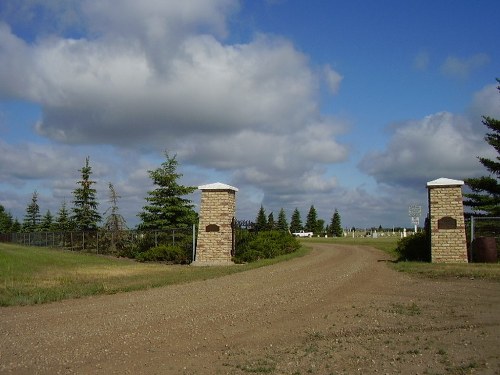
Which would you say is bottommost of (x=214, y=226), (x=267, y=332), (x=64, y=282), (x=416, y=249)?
(x=267, y=332)

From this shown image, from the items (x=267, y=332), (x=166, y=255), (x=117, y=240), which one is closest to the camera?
(x=267, y=332)

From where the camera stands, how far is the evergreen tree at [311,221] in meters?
84.2

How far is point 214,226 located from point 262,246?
283 centimetres

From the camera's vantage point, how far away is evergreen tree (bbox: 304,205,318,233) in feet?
276

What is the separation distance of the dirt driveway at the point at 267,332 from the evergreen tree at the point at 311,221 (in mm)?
72024

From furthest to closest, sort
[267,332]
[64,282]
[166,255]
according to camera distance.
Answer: [166,255] < [64,282] < [267,332]

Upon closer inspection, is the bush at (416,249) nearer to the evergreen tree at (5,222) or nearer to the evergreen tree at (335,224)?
the evergreen tree at (335,224)

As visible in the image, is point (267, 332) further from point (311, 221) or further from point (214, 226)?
point (311, 221)

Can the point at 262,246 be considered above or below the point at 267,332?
above

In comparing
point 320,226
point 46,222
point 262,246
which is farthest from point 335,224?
point 262,246

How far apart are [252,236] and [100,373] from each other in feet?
61.6

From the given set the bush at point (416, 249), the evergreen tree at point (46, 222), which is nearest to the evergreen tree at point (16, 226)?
the evergreen tree at point (46, 222)

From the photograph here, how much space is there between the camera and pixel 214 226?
21766 mm

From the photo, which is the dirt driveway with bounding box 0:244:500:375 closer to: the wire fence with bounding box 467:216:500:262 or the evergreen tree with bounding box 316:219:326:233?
the wire fence with bounding box 467:216:500:262
